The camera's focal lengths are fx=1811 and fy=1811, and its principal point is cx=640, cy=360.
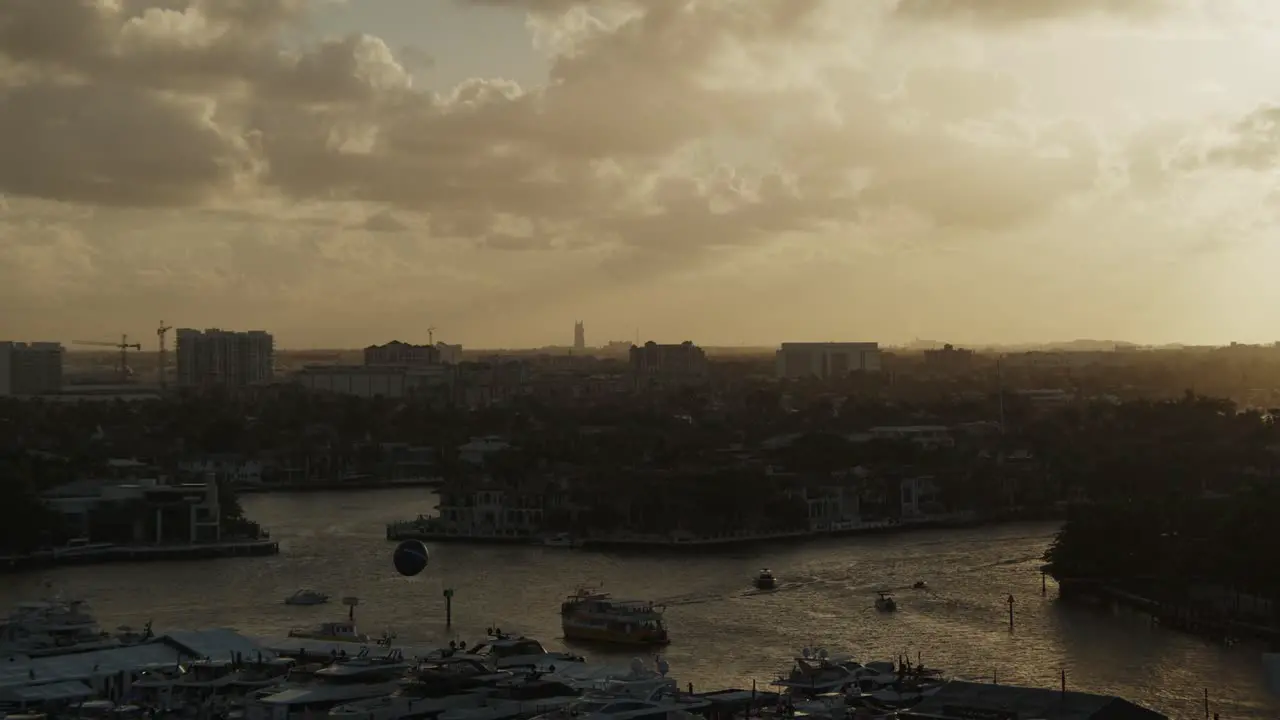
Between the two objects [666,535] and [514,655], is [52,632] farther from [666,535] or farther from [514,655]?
[666,535]

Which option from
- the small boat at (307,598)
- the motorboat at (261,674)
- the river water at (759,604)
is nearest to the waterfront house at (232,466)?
the river water at (759,604)

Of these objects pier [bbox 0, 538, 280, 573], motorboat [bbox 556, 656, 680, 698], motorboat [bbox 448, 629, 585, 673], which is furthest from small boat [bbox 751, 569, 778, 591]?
pier [bbox 0, 538, 280, 573]

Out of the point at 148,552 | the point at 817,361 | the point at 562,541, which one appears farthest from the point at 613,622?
the point at 817,361

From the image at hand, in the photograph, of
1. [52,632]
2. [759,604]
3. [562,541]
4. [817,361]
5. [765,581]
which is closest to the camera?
[52,632]

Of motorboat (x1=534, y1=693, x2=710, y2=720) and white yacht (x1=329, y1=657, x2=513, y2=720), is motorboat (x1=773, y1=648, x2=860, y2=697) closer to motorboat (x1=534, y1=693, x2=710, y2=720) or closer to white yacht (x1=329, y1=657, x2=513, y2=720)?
motorboat (x1=534, y1=693, x2=710, y2=720)

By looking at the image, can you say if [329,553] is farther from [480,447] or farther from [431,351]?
[431,351]

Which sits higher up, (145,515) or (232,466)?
(232,466)
